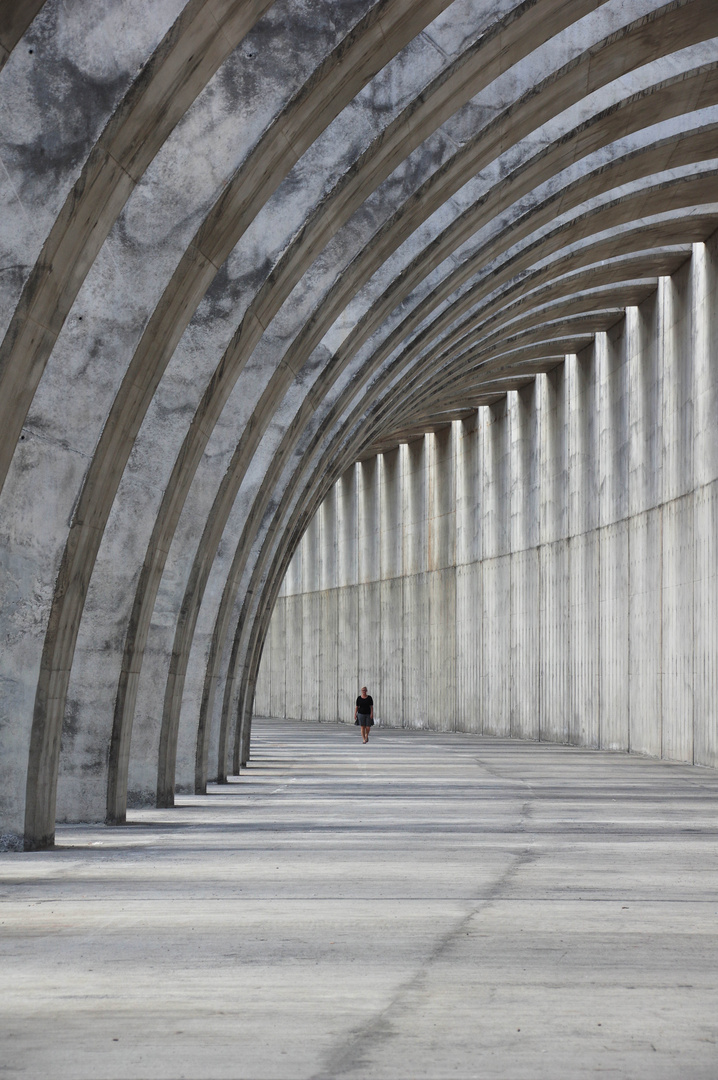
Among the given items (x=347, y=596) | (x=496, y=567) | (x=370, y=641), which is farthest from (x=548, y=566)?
(x=347, y=596)

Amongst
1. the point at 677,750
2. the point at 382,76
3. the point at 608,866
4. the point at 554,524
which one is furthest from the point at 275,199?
the point at 554,524

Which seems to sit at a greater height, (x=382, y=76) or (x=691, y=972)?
(x=382, y=76)

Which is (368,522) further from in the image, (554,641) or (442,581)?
(554,641)

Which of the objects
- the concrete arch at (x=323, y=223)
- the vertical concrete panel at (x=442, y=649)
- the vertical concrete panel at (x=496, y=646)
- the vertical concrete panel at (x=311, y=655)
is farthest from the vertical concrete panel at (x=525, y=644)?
the concrete arch at (x=323, y=223)

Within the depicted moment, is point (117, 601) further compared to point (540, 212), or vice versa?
point (540, 212)

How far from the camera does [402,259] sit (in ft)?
58.7

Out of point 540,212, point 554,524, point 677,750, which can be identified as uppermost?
point 540,212

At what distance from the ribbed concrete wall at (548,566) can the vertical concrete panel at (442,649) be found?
0.09 meters

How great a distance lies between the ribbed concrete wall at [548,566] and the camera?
28438 millimetres

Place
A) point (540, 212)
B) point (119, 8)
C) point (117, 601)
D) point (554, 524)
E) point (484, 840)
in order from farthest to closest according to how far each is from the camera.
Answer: point (554, 524) → point (540, 212) → point (117, 601) → point (484, 840) → point (119, 8)

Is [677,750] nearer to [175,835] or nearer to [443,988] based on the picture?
[175,835]

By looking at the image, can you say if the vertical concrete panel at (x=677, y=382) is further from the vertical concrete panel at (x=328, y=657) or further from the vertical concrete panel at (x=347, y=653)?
the vertical concrete panel at (x=328, y=657)

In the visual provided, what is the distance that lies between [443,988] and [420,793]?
40.8 feet

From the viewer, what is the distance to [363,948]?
279 inches
